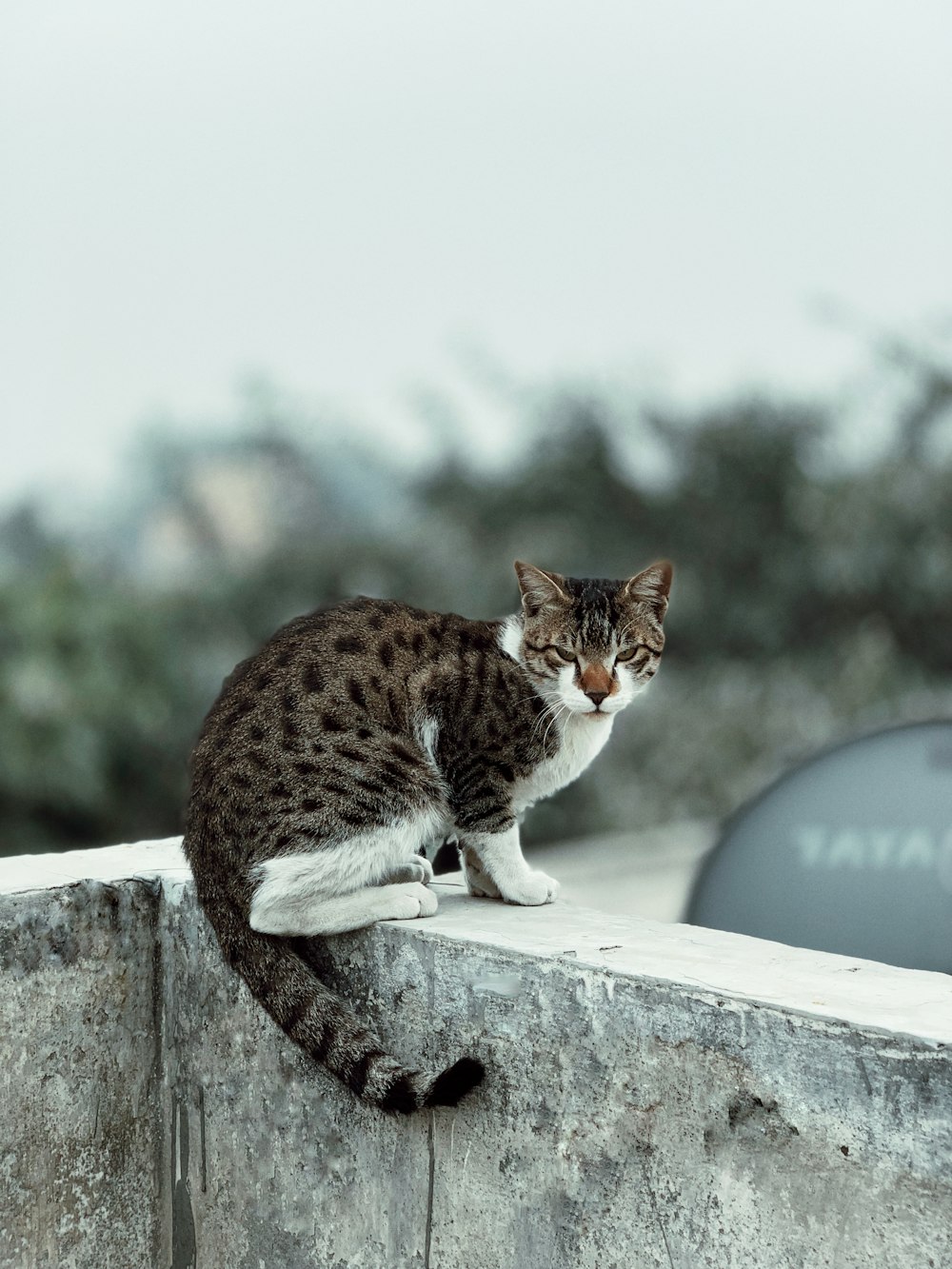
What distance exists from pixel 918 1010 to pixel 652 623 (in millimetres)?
918

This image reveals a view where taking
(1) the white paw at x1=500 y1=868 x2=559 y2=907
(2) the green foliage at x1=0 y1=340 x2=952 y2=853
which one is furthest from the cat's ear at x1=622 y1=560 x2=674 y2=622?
(2) the green foliage at x1=0 y1=340 x2=952 y2=853

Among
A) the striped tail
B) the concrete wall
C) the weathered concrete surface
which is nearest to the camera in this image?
the concrete wall

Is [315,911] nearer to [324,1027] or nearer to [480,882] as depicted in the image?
[324,1027]

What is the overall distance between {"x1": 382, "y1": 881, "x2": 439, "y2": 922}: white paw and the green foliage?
4913 millimetres

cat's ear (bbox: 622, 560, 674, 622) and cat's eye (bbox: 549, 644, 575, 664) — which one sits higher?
cat's ear (bbox: 622, 560, 674, 622)

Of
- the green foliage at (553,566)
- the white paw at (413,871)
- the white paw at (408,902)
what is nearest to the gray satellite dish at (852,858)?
the white paw at (413,871)

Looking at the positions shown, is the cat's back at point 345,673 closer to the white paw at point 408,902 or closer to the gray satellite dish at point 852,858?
the white paw at point 408,902

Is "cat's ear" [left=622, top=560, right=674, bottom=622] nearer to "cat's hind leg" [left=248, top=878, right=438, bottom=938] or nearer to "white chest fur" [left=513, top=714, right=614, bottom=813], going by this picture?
"white chest fur" [left=513, top=714, right=614, bottom=813]

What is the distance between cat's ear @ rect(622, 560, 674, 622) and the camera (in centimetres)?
233

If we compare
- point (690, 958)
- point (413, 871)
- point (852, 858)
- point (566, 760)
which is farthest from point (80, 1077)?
point (852, 858)

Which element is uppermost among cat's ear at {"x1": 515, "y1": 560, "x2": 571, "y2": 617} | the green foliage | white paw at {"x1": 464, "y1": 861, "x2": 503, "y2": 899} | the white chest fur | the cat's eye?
cat's ear at {"x1": 515, "y1": 560, "x2": 571, "y2": 617}

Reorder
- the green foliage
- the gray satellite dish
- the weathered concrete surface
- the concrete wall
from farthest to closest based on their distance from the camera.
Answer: the green foliage
the gray satellite dish
the weathered concrete surface
the concrete wall

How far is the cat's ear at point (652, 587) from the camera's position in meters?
2.33

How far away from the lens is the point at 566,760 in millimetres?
2385
